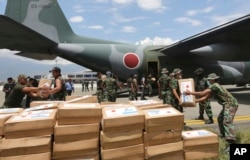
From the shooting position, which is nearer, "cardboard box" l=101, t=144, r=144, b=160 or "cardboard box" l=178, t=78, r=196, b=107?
"cardboard box" l=101, t=144, r=144, b=160

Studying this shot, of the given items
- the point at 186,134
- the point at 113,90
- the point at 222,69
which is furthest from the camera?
the point at 222,69

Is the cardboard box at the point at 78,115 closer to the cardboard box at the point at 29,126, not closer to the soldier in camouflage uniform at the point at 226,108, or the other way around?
the cardboard box at the point at 29,126

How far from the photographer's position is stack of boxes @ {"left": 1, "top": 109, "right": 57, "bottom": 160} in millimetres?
3865

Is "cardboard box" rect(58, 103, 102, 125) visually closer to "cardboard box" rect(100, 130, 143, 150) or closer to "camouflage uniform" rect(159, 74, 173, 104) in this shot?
Answer: "cardboard box" rect(100, 130, 143, 150)

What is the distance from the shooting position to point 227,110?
541cm

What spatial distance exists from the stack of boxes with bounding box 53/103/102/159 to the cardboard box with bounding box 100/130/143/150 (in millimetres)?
177

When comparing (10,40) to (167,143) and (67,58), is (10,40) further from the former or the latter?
(167,143)

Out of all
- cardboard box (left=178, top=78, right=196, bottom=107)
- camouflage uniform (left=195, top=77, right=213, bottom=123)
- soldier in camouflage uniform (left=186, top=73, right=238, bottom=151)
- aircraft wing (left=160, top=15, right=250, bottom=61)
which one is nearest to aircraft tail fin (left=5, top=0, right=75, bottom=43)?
aircraft wing (left=160, top=15, right=250, bottom=61)

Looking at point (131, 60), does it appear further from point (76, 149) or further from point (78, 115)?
point (76, 149)

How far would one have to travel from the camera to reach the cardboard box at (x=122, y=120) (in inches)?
163

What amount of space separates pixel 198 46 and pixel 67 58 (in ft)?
27.2

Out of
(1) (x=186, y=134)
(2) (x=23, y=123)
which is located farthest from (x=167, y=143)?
(2) (x=23, y=123)

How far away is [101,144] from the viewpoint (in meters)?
4.16

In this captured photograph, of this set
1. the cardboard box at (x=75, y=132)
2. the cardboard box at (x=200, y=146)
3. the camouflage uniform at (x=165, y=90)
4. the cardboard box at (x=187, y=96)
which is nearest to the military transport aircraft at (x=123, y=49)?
the camouflage uniform at (x=165, y=90)
